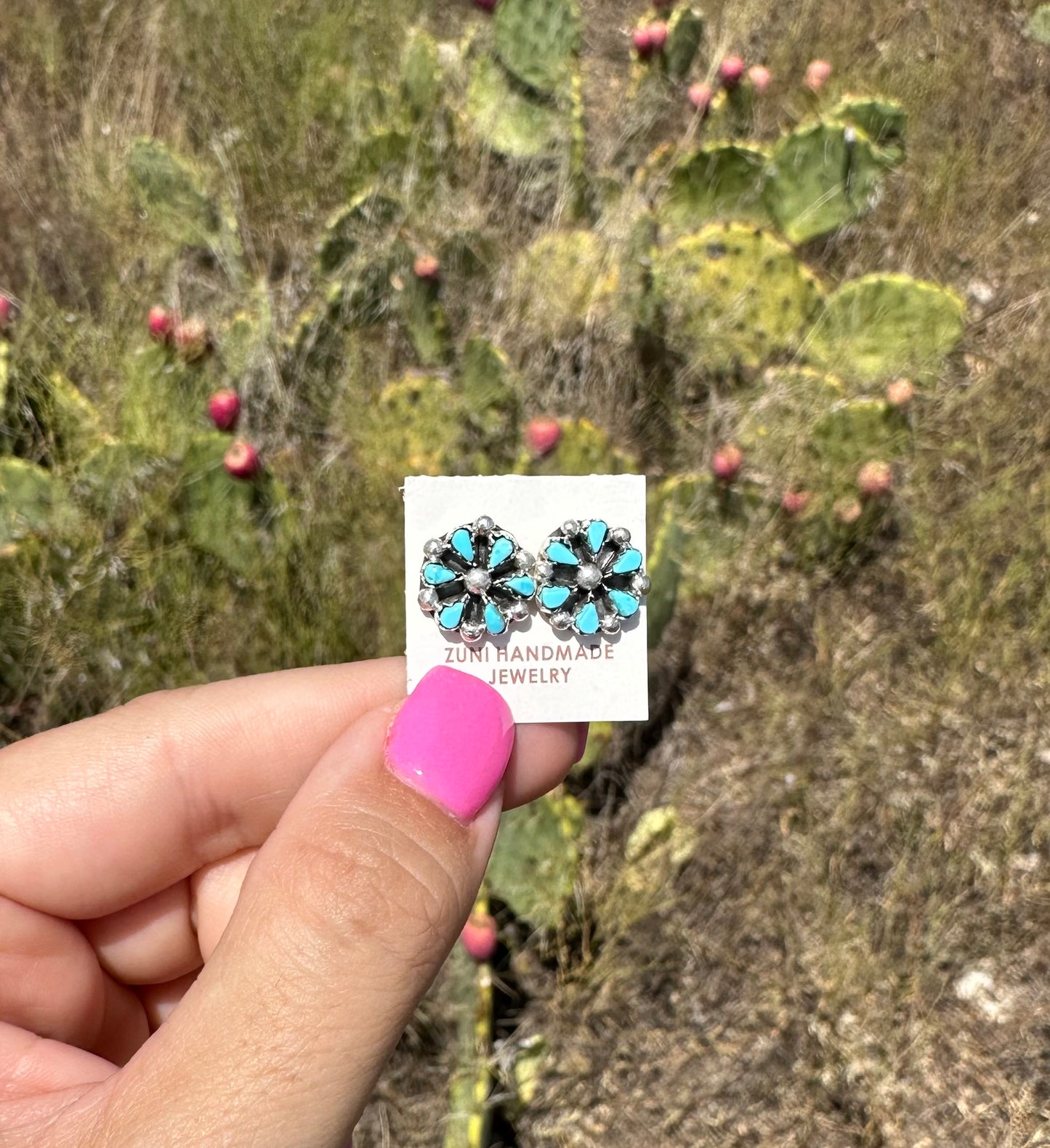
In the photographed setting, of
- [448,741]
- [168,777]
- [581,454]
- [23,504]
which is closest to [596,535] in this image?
[448,741]

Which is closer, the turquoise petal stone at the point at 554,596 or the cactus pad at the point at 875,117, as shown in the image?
the turquoise petal stone at the point at 554,596

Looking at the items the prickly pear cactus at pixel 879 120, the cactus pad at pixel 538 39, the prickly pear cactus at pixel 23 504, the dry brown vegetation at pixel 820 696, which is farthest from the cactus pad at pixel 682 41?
the prickly pear cactus at pixel 23 504

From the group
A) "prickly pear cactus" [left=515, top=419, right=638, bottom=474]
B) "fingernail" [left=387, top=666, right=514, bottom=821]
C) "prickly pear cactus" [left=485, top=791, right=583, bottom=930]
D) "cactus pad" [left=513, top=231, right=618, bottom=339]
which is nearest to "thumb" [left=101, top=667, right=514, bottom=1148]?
"fingernail" [left=387, top=666, right=514, bottom=821]

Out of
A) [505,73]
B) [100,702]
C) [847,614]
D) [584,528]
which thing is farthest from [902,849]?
[505,73]

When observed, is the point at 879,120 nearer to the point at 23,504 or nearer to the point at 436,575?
the point at 436,575

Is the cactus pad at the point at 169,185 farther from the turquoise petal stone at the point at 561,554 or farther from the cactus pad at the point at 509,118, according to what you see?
the turquoise petal stone at the point at 561,554

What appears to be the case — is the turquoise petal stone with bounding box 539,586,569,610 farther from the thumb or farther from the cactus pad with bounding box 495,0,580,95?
the cactus pad with bounding box 495,0,580,95
